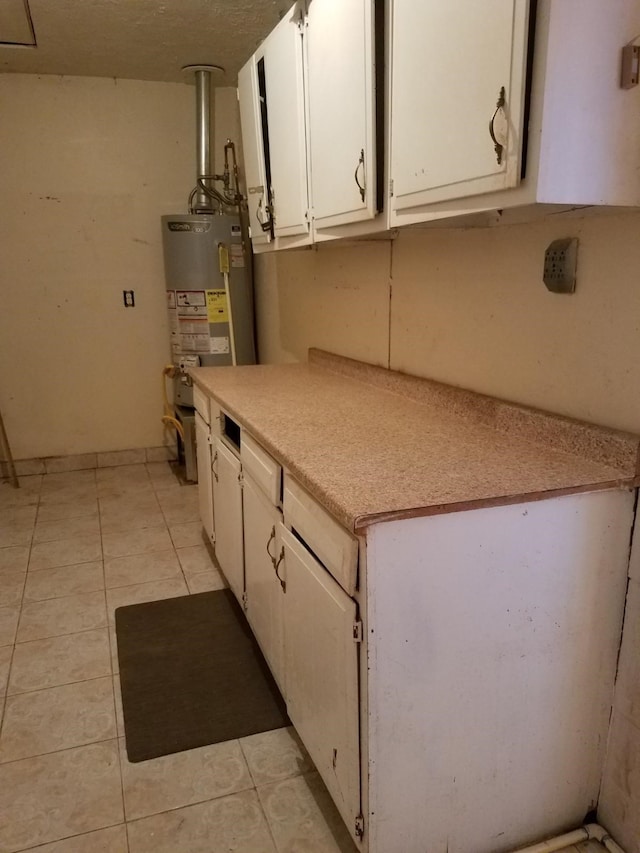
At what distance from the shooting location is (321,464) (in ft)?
4.47

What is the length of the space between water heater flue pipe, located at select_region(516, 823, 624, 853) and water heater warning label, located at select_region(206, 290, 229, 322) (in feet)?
10.4

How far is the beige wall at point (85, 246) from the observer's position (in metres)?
3.64

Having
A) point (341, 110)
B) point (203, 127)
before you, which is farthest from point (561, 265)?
point (203, 127)

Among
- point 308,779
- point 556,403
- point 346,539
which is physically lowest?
point 308,779

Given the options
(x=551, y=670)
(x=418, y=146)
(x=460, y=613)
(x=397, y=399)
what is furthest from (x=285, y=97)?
(x=551, y=670)

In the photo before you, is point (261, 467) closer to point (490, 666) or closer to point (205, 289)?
point (490, 666)

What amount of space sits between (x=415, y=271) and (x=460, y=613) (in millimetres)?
1239

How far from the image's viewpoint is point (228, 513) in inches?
88.8

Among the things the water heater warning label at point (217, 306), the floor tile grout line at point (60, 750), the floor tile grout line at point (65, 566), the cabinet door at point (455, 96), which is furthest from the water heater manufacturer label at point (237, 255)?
the floor tile grout line at point (60, 750)

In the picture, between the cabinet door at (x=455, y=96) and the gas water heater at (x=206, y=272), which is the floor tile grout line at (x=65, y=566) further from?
the cabinet door at (x=455, y=96)

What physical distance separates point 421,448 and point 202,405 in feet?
4.46

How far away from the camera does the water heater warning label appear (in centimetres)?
379

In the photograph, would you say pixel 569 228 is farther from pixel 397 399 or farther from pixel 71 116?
pixel 71 116

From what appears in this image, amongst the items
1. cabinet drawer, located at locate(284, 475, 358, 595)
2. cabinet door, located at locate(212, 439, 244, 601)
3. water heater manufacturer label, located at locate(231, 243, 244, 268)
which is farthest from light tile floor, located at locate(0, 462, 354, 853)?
water heater manufacturer label, located at locate(231, 243, 244, 268)
